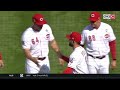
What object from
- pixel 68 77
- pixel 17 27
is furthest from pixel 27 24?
pixel 68 77

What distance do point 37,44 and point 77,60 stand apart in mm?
695

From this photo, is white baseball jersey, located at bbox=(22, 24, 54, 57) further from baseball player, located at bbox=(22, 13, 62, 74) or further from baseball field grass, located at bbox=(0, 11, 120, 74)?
baseball field grass, located at bbox=(0, 11, 120, 74)

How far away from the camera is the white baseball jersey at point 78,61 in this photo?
14.7 metres

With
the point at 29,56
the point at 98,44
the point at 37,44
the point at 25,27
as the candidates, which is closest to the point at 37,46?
the point at 37,44

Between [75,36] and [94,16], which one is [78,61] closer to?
[75,36]

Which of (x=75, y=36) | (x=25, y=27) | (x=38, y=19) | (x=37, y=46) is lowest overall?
(x=37, y=46)

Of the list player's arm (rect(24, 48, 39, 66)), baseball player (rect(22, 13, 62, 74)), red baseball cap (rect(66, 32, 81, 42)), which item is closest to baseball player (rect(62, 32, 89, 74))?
red baseball cap (rect(66, 32, 81, 42))

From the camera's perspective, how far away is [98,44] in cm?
1499

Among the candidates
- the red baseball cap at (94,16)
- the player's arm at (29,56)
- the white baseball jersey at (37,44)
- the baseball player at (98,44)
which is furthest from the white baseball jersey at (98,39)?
the player's arm at (29,56)

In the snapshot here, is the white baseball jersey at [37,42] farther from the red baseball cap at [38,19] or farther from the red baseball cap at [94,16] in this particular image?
the red baseball cap at [94,16]

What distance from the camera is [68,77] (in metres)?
14.6
